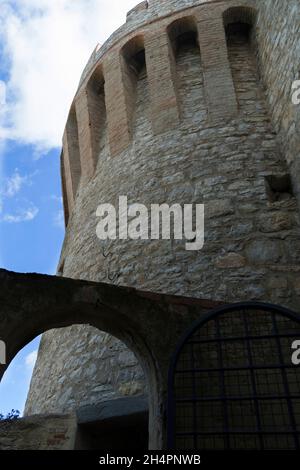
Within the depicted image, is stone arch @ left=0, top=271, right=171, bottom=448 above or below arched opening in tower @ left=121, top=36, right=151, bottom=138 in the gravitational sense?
below

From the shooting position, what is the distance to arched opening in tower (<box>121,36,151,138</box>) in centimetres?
689

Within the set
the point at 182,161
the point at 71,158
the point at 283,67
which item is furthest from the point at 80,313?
the point at 71,158

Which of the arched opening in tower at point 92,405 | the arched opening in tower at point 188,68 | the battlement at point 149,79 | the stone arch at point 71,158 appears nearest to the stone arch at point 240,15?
the battlement at point 149,79

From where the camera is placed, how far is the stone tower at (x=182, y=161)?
15.4ft

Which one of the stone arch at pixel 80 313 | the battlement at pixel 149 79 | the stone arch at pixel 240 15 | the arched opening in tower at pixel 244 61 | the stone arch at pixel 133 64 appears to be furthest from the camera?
the stone arch at pixel 133 64

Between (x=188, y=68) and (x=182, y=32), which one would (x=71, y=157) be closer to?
(x=188, y=68)

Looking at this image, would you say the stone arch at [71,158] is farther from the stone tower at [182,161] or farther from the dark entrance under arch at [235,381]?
the dark entrance under arch at [235,381]

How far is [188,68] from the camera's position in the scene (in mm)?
7203

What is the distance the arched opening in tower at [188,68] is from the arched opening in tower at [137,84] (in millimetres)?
521
